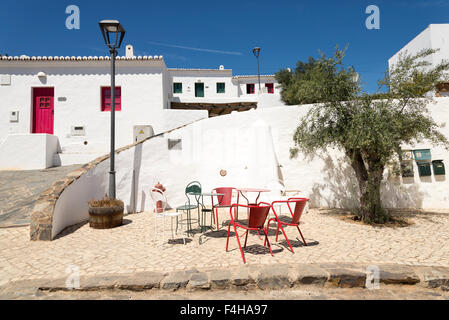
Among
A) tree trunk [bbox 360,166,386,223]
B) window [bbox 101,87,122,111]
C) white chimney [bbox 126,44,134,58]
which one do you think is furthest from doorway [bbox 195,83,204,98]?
tree trunk [bbox 360,166,386,223]

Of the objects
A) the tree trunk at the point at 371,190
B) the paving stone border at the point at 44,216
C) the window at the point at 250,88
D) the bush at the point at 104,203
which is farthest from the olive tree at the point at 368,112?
the window at the point at 250,88

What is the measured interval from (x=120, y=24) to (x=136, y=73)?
22.0 feet

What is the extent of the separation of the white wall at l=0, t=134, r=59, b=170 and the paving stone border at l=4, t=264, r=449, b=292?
9112mm

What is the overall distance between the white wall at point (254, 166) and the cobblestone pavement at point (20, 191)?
2247mm

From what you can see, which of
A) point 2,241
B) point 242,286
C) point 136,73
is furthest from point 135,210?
point 136,73

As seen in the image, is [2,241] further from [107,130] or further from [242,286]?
[107,130]

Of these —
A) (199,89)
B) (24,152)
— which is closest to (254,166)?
(24,152)

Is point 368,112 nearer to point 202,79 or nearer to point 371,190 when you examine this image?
point 371,190

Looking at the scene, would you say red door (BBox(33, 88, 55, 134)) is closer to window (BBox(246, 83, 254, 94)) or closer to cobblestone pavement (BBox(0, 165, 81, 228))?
cobblestone pavement (BBox(0, 165, 81, 228))

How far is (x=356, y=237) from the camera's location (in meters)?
5.21

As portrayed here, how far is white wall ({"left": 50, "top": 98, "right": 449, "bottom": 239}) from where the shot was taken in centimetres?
768

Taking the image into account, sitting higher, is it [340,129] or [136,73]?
[136,73]
